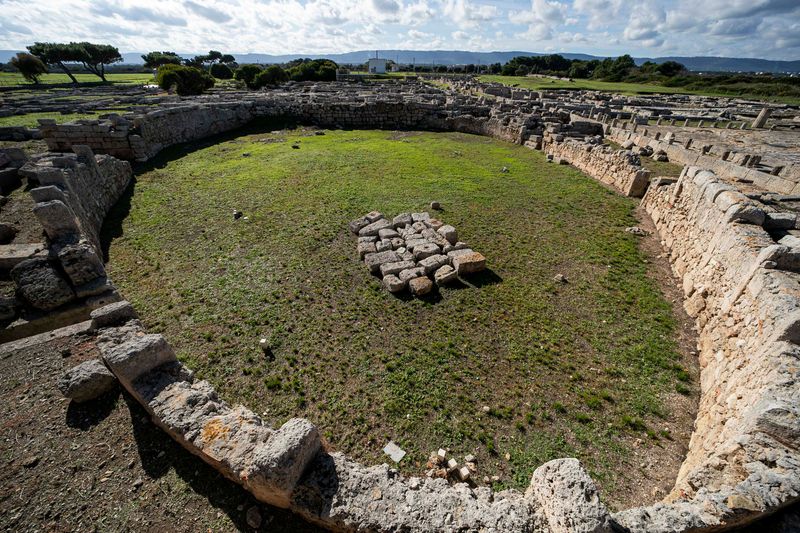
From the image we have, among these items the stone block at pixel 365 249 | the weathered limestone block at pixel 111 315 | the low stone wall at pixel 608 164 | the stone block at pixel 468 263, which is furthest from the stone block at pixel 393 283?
the low stone wall at pixel 608 164

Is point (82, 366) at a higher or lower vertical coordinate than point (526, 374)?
higher

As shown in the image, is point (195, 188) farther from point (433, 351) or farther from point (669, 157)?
point (669, 157)

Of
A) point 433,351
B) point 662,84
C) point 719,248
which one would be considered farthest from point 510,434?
point 662,84

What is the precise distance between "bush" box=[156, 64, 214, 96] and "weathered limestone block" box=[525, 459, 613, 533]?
52.9 meters

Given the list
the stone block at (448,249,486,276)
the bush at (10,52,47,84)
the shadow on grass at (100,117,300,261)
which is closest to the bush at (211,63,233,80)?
the bush at (10,52,47,84)

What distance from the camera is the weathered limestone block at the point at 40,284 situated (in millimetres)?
7164

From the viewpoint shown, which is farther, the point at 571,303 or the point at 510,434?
the point at 571,303

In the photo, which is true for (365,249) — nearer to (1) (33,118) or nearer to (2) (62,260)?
(2) (62,260)

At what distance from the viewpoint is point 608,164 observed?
17578 millimetres

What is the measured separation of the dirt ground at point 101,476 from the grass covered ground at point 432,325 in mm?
1688

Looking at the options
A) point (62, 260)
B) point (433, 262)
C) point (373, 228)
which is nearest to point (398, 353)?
point (433, 262)

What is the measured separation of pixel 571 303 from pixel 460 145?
1872 centimetres

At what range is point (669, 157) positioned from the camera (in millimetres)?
20359

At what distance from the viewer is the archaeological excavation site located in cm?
427
